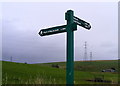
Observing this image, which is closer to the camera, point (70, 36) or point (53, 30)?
point (70, 36)

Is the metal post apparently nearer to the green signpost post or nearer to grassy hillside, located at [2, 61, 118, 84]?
the green signpost post

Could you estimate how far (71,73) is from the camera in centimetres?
418

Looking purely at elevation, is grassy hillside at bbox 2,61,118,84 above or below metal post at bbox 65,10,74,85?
below

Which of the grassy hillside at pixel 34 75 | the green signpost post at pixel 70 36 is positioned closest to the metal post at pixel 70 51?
the green signpost post at pixel 70 36

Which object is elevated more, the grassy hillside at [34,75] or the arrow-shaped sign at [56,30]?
the arrow-shaped sign at [56,30]

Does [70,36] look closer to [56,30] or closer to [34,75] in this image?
[56,30]

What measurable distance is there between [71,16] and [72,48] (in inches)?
23.2

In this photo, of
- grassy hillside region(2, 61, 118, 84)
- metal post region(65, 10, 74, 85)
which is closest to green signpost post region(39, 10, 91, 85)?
metal post region(65, 10, 74, 85)

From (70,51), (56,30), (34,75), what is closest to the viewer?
(70,51)

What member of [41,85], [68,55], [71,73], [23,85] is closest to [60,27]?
→ [68,55]

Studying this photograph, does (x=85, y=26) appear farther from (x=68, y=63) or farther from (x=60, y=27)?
(x=68, y=63)

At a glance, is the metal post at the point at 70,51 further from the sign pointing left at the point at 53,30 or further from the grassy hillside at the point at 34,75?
the grassy hillside at the point at 34,75

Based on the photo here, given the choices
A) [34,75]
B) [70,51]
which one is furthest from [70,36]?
[34,75]

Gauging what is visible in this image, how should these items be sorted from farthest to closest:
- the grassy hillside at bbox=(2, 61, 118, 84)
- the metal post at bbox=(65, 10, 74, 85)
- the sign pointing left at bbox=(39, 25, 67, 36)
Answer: the grassy hillside at bbox=(2, 61, 118, 84)
the sign pointing left at bbox=(39, 25, 67, 36)
the metal post at bbox=(65, 10, 74, 85)
